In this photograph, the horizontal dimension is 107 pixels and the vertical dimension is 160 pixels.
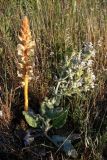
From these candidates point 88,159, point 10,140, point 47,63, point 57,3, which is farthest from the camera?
point 57,3

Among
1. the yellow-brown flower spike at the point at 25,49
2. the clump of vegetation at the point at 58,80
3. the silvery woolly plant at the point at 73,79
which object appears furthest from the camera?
the silvery woolly plant at the point at 73,79

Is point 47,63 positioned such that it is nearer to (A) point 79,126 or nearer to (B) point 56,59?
(B) point 56,59

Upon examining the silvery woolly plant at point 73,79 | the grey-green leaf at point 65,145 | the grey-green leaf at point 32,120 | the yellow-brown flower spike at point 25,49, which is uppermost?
the yellow-brown flower spike at point 25,49

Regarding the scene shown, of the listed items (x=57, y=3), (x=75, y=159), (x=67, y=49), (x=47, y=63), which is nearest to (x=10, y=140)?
(x=75, y=159)

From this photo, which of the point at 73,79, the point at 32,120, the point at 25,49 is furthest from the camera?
the point at 73,79

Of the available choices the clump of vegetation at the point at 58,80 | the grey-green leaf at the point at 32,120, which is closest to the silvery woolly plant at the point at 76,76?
the clump of vegetation at the point at 58,80

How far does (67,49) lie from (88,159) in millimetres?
885

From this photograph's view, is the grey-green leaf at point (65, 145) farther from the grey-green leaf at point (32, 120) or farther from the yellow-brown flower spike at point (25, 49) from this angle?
the yellow-brown flower spike at point (25, 49)

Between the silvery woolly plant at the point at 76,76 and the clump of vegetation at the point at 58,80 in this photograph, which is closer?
the clump of vegetation at the point at 58,80

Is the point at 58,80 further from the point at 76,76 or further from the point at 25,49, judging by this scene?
the point at 25,49

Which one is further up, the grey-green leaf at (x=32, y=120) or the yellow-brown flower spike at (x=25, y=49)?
the yellow-brown flower spike at (x=25, y=49)

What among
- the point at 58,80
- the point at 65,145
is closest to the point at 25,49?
the point at 58,80

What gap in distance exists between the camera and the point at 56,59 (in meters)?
2.43

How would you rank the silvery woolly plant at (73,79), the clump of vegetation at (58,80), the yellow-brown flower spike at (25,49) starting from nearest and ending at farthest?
the yellow-brown flower spike at (25,49) < the clump of vegetation at (58,80) < the silvery woolly plant at (73,79)
